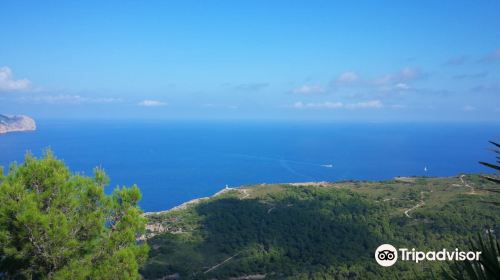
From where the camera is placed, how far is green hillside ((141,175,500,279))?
32344mm

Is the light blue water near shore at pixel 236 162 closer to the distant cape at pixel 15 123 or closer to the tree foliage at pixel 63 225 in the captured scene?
the tree foliage at pixel 63 225

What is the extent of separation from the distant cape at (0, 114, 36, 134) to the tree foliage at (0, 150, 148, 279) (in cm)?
17298

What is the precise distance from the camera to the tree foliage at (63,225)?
6.42 m

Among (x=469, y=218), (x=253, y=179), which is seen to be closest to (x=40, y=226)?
(x=469, y=218)

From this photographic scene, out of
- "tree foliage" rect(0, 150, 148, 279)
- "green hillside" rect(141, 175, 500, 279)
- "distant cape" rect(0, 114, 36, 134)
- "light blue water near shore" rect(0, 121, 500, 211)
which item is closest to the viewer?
"tree foliage" rect(0, 150, 148, 279)

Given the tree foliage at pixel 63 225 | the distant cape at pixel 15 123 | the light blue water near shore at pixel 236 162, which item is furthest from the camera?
the distant cape at pixel 15 123

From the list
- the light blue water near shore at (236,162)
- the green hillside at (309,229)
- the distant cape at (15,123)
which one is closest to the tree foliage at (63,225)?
the green hillside at (309,229)

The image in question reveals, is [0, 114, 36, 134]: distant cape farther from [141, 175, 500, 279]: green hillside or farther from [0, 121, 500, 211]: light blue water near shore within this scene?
[141, 175, 500, 279]: green hillside

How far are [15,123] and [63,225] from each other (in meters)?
190

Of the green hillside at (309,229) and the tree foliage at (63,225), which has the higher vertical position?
the tree foliage at (63,225)

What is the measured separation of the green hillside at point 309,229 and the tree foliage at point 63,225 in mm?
22952

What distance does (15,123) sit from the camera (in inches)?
6619

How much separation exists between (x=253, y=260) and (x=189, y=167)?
6494 cm

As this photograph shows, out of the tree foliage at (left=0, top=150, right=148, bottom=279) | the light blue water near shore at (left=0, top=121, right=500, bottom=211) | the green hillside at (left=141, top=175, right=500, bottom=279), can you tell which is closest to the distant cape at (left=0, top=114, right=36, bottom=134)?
the light blue water near shore at (left=0, top=121, right=500, bottom=211)
